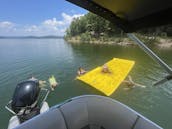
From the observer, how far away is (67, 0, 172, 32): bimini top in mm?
1378

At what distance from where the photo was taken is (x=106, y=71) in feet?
29.7

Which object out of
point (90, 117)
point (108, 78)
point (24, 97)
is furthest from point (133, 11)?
point (108, 78)

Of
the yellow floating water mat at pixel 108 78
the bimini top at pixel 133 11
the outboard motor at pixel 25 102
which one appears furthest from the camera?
the yellow floating water mat at pixel 108 78

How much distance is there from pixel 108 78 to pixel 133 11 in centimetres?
712

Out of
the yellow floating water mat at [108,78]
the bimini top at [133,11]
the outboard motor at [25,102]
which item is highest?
the bimini top at [133,11]

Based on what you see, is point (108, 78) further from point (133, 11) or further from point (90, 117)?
point (133, 11)

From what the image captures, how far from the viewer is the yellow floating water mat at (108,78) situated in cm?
788

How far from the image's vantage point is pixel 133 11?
155 centimetres

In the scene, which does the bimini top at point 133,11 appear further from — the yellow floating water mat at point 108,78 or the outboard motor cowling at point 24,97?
the yellow floating water mat at point 108,78

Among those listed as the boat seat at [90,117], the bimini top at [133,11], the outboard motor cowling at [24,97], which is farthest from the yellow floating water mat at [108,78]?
the bimini top at [133,11]

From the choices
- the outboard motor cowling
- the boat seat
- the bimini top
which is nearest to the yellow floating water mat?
the outboard motor cowling

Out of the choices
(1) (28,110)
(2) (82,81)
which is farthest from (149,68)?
(1) (28,110)

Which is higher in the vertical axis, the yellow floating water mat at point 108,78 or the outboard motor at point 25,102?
the outboard motor at point 25,102

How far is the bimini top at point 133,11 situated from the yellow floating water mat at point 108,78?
19.7 feet
